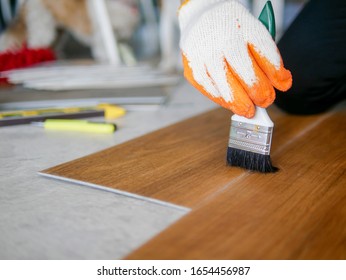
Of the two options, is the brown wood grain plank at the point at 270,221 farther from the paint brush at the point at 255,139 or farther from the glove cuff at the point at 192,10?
the glove cuff at the point at 192,10

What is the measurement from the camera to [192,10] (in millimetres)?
790

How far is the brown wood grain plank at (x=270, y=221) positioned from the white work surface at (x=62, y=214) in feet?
0.14

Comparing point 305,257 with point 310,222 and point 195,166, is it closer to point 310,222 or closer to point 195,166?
point 310,222

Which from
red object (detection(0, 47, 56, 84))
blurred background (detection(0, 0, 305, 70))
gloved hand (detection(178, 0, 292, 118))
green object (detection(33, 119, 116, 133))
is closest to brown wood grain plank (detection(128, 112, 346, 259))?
gloved hand (detection(178, 0, 292, 118))

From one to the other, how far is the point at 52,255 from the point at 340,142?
654 millimetres

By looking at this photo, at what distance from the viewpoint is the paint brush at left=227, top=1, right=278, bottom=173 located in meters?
0.66

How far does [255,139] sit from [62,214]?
0.33 metres

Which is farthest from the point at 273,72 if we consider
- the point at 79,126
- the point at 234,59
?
the point at 79,126

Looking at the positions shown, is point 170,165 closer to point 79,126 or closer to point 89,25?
point 79,126

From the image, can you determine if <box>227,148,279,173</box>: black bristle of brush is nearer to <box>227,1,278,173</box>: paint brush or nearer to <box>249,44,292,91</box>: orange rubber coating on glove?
<box>227,1,278,173</box>: paint brush

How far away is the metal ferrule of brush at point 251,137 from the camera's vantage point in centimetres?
67
